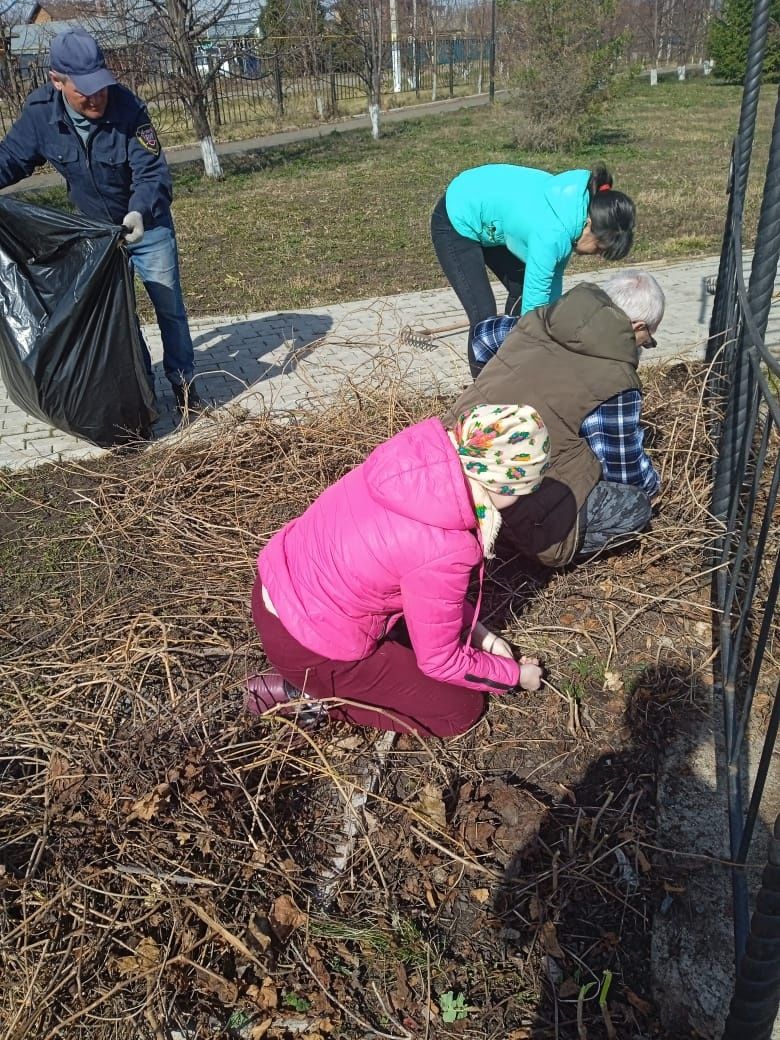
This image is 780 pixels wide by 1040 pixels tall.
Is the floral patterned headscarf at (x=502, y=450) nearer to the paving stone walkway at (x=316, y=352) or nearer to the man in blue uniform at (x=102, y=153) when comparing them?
the paving stone walkway at (x=316, y=352)

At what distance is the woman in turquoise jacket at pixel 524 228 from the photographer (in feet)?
11.5

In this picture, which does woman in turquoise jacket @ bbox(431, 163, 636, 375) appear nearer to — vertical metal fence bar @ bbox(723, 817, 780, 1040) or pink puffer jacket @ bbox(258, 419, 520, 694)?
pink puffer jacket @ bbox(258, 419, 520, 694)

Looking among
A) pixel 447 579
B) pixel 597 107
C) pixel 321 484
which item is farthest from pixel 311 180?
pixel 447 579

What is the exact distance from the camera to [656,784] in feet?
8.07

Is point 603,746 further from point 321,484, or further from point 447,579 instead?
point 321,484

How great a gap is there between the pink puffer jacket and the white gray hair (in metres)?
1.09

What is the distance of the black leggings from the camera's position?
175 inches

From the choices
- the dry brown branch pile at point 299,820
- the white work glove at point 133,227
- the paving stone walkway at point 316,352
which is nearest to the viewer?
the dry brown branch pile at point 299,820

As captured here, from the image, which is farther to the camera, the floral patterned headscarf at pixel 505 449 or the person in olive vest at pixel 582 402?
the person in olive vest at pixel 582 402

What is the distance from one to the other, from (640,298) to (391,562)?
1361mm

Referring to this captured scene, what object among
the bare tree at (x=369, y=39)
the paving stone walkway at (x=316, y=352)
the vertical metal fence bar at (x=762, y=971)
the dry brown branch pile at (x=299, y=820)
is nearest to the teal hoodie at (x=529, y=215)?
the paving stone walkway at (x=316, y=352)

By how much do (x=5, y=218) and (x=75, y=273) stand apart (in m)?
0.38

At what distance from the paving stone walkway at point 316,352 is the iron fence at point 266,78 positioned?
866 centimetres

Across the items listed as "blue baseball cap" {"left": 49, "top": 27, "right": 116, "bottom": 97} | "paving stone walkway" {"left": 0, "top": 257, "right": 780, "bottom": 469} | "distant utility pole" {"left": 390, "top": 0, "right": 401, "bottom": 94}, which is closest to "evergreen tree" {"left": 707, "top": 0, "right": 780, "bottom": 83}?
"distant utility pole" {"left": 390, "top": 0, "right": 401, "bottom": 94}
